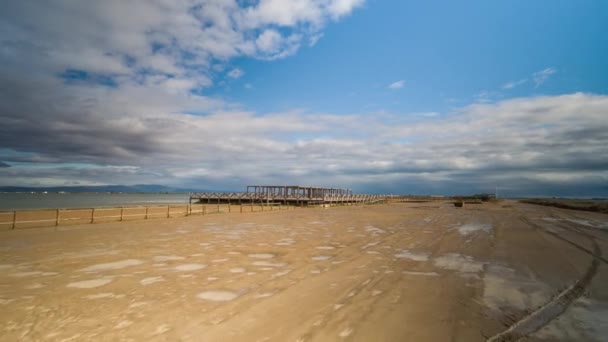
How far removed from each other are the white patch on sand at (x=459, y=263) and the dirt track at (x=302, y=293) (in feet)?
0.09

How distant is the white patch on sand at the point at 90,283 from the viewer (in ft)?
17.2

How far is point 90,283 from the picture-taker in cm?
544

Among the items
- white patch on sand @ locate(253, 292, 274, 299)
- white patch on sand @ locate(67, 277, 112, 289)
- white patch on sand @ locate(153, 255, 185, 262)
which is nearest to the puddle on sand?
white patch on sand @ locate(153, 255, 185, 262)

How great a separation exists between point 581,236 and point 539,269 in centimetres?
823

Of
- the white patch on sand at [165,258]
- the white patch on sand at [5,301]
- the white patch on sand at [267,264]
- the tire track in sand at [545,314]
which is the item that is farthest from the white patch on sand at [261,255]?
the tire track in sand at [545,314]

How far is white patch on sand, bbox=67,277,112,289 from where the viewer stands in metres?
5.25

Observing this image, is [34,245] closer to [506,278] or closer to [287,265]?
[287,265]

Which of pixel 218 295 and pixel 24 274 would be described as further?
pixel 24 274

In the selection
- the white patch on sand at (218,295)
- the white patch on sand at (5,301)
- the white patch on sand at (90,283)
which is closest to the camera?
the white patch on sand at (5,301)

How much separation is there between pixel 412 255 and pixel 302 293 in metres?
4.48

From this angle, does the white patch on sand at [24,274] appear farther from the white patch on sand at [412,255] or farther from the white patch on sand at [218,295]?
the white patch on sand at [412,255]

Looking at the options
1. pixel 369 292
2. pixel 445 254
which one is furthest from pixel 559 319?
pixel 445 254

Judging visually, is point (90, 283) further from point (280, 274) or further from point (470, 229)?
point (470, 229)

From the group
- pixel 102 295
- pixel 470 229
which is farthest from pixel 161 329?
pixel 470 229
